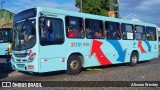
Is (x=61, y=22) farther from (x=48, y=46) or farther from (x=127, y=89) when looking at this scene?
(x=127, y=89)

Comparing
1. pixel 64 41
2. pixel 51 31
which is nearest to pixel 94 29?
pixel 64 41

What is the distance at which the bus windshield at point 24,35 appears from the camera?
1212cm

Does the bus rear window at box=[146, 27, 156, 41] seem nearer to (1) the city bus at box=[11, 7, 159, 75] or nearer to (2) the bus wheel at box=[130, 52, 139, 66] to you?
(2) the bus wheel at box=[130, 52, 139, 66]

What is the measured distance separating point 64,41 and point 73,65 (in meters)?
1.30

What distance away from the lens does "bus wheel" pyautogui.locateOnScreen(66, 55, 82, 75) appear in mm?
13336

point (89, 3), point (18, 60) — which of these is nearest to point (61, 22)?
point (18, 60)

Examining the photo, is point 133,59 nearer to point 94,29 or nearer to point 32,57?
point 94,29

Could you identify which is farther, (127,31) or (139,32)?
(139,32)

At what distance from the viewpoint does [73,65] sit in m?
13.5

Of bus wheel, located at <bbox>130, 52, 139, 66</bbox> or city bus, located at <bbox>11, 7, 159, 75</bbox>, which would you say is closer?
city bus, located at <bbox>11, 7, 159, 75</bbox>

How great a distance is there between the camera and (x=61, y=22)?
42.6 feet

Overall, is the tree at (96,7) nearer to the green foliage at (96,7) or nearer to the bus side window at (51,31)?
the green foliage at (96,7)

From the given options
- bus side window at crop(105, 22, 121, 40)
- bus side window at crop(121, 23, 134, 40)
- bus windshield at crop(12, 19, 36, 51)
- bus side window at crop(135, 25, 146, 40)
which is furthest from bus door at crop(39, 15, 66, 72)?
bus side window at crop(135, 25, 146, 40)

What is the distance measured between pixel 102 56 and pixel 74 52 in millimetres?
2337
